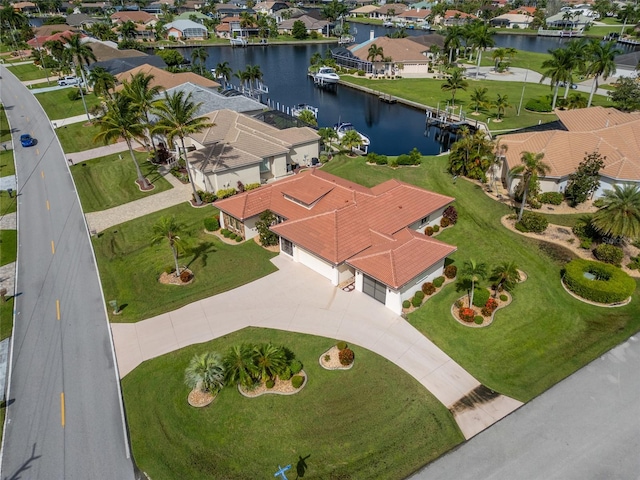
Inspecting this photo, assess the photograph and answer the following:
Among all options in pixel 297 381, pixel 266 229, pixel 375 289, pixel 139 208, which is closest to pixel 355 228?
pixel 375 289

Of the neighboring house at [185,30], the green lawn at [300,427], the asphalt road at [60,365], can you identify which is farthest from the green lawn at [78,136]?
the neighboring house at [185,30]

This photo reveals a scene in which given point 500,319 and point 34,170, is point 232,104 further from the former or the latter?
point 500,319

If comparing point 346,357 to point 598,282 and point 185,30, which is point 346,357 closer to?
point 598,282

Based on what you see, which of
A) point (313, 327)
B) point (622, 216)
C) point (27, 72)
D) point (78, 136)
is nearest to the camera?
point (313, 327)

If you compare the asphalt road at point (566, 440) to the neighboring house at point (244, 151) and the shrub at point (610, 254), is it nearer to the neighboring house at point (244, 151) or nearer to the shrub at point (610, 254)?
the shrub at point (610, 254)

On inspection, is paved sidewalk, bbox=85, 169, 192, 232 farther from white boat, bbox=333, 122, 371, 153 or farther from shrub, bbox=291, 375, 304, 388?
shrub, bbox=291, 375, 304, 388

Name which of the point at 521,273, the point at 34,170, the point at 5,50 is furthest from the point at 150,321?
the point at 5,50

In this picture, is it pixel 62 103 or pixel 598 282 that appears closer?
pixel 598 282

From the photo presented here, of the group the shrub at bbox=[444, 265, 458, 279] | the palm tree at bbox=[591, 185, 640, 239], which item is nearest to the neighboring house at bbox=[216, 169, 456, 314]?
the shrub at bbox=[444, 265, 458, 279]
